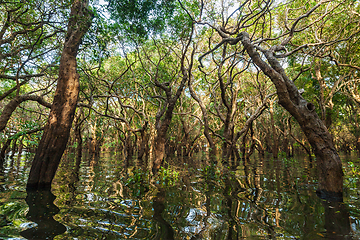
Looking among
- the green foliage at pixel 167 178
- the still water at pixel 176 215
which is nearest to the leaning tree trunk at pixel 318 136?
the still water at pixel 176 215

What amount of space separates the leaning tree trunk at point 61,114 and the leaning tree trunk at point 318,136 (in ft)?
15.3

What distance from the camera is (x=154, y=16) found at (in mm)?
8102

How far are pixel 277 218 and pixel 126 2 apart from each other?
689 centimetres

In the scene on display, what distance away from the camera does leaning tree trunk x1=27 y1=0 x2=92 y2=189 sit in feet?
15.2

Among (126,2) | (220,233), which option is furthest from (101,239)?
(126,2)

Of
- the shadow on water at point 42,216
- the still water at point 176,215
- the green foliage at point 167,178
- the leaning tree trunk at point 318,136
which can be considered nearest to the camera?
the shadow on water at point 42,216

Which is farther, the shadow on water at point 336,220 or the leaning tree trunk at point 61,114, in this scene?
the leaning tree trunk at point 61,114

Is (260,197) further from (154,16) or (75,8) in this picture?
(154,16)

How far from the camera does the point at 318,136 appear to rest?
4.07 meters

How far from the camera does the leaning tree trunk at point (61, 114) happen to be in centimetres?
462

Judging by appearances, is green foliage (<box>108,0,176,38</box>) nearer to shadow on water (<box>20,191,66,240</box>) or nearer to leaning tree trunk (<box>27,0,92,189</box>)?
leaning tree trunk (<box>27,0,92,189</box>)

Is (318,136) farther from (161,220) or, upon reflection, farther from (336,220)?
(161,220)

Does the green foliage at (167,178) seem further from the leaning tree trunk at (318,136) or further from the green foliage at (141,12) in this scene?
the green foliage at (141,12)

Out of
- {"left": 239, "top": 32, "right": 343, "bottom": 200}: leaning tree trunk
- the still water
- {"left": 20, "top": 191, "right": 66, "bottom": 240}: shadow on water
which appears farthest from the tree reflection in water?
{"left": 239, "top": 32, "right": 343, "bottom": 200}: leaning tree trunk
